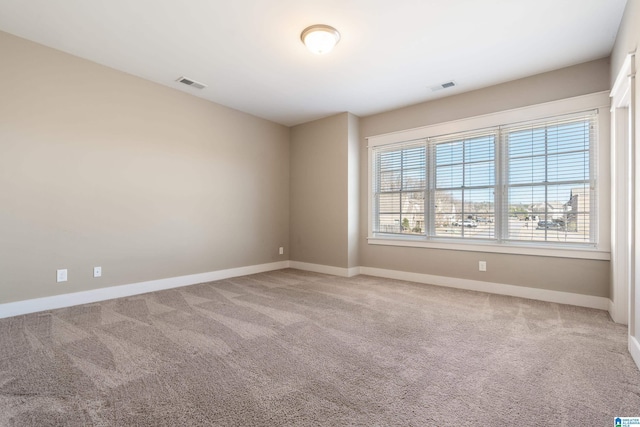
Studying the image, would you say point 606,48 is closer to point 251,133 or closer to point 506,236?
point 506,236

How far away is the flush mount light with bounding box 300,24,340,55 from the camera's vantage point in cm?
284

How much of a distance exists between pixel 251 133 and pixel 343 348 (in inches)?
158

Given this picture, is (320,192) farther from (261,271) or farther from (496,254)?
(496,254)

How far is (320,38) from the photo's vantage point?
2885mm

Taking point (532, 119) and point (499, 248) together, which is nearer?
point (532, 119)

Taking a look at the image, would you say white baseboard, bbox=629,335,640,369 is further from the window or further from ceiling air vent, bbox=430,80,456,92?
ceiling air vent, bbox=430,80,456,92

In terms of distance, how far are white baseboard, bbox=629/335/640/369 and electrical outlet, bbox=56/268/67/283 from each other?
501 cm

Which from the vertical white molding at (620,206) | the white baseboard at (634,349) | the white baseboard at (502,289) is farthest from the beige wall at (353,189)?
the white baseboard at (634,349)

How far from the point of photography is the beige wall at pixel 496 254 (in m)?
3.41

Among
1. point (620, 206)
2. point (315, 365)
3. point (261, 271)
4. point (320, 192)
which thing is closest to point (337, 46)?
point (320, 192)

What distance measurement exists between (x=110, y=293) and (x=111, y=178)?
1.36 meters

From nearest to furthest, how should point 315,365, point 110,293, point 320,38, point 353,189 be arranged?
point 315,365
point 320,38
point 110,293
point 353,189

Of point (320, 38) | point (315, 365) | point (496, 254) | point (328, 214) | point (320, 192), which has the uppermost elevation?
point (320, 38)

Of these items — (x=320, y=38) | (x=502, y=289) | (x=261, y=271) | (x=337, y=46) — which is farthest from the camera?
(x=261, y=271)
